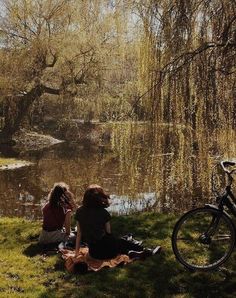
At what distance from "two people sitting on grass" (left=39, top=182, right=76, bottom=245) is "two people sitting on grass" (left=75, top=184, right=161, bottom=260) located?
2.51 feet

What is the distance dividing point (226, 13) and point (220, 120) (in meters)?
1.52

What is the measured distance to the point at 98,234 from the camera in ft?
18.4

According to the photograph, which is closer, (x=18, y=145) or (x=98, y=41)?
(x=98, y=41)

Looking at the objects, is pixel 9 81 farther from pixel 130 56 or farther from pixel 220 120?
pixel 220 120

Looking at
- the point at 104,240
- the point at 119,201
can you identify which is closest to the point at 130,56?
the point at 119,201

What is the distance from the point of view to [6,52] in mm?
22156

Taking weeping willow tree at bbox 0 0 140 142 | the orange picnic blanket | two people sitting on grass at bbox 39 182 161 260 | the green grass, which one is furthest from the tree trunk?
the orange picnic blanket

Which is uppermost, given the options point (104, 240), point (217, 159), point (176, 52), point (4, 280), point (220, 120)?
point (176, 52)

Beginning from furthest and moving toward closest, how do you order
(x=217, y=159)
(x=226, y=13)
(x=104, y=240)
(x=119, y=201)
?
(x=119, y=201) < (x=217, y=159) < (x=226, y=13) < (x=104, y=240)

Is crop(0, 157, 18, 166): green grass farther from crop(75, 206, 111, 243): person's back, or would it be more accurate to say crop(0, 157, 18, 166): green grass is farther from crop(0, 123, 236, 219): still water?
crop(75, 206, 111, 243): person's back

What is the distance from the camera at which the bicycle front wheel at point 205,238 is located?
4910mm

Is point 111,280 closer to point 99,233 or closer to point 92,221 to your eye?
point 99,233

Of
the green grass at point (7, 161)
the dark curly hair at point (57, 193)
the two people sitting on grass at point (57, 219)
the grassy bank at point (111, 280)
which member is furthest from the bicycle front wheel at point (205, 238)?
the green grass at point (7, 161)

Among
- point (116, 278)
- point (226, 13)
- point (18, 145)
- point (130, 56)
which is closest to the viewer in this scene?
point (116, 278)
